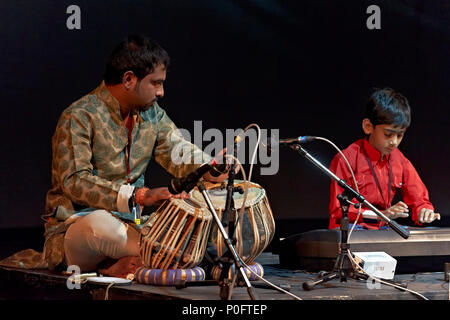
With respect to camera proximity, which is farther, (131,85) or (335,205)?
(335,205)

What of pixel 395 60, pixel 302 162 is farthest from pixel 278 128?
pixel 395 60

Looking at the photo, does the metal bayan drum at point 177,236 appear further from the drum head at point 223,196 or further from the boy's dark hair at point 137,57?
the boy's dark hair at point 137,57

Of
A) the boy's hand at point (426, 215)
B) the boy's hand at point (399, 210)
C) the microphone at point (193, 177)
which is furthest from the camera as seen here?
the boy's hand at point (426, 215)

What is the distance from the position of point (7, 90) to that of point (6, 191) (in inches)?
31.9

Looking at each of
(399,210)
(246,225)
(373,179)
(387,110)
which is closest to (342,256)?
(246,225)

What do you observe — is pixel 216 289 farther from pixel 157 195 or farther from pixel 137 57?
pixel 137 57

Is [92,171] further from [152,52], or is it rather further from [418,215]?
[418,215]

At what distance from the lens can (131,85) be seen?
10.7 ft

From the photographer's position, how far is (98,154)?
329cm

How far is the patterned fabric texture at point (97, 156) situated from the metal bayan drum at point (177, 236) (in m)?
0.25

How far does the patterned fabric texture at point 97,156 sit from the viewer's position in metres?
3.07

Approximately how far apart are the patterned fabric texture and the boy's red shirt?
91cm

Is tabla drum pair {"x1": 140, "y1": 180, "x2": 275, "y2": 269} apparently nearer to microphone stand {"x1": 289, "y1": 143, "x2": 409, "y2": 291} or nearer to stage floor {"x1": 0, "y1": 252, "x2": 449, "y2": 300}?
stage floor {"x1": 0, "y1": 252, "x2": 449, "y2": 300}

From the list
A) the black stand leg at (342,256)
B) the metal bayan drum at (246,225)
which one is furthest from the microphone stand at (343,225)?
the metal bayan drum at (246,225)
